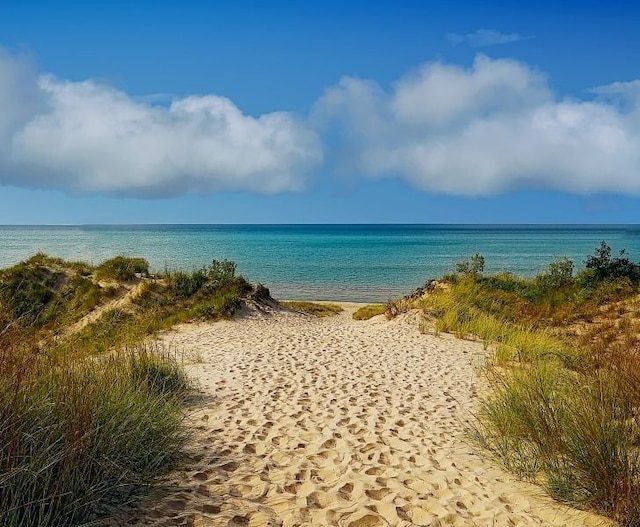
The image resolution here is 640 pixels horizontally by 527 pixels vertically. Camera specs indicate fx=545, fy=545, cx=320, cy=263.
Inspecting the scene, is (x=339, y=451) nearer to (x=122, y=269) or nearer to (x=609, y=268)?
(x=609, y=268)

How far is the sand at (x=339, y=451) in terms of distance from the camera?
480 centimetres

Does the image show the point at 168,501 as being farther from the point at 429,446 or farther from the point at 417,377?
the point at 417,377

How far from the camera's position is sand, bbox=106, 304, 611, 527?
480 centimetres

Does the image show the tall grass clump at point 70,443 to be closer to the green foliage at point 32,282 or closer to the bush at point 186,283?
the bush at point 186,283

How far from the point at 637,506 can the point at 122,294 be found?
19.7 m

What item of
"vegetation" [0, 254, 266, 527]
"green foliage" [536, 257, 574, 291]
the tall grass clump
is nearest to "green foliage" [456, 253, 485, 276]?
"green foliage" [536, 257, 574, 291]

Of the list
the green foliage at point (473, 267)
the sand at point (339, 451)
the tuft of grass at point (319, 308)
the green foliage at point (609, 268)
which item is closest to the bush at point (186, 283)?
the tuft of grass at point (319, 308)

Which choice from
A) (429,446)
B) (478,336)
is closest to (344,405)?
(429,446)

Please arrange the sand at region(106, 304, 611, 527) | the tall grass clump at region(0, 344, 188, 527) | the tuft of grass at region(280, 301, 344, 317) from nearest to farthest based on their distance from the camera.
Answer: the tall grass clump at region(0, 344, 188, 527) < the sand at region(106, 304, 611, 527) < the tuft of grass at region(280, 301, 344, 317)

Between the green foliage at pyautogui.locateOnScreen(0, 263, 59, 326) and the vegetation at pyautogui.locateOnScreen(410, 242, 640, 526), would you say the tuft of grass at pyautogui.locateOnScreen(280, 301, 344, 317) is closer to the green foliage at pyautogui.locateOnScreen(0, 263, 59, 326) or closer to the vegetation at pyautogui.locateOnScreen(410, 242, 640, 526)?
the green foliage at pyautogui.locateOnScreen(0, 263, 59, 326)

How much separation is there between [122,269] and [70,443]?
19214mm

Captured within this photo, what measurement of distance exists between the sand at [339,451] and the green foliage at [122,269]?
34.6 feet

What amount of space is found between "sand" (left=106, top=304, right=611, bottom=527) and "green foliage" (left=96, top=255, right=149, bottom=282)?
1056 cm

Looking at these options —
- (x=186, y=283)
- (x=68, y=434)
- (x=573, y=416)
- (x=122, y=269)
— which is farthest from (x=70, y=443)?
(x=122, y=269)
